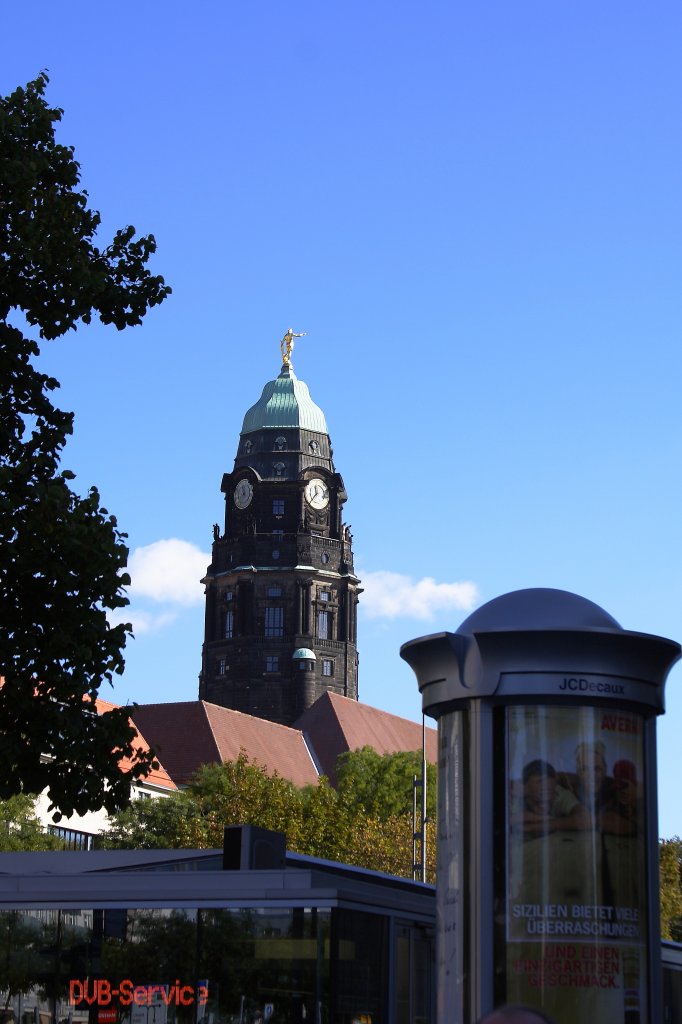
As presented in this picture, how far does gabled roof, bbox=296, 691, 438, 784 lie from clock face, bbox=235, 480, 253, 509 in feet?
66.9

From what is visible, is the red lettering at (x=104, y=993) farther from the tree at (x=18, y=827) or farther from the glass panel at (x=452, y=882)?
the tree at (x=18, y=827)

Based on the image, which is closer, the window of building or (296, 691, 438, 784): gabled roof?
(296, 691, 438, 784): gabled roof

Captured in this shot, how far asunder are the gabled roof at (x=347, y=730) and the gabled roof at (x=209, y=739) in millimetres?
3277

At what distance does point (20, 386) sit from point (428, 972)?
25.7ft

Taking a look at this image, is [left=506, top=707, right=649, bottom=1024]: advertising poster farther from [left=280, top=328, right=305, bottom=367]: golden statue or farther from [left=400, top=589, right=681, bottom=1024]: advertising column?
[left=280, top=328, right=305, bottom=367]: golden statue

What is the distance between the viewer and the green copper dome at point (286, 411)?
14562cm

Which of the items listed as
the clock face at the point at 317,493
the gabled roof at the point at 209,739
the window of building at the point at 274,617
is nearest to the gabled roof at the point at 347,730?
the gabled roof at the point at 209,739

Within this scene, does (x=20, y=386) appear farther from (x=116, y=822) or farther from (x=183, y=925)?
(x=116, y=822)

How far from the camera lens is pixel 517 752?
12.1 metres

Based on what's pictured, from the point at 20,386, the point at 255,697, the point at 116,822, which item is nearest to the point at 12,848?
the point at 116,822

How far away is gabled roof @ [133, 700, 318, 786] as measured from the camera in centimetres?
10900

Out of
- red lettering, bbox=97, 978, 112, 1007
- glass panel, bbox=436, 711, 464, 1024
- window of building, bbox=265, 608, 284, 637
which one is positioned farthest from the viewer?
window of building, bbox=265, 608, 284, 637

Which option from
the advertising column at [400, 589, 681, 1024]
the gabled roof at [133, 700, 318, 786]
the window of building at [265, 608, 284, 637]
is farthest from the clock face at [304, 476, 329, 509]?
the advertising column at [400, 589, 681, 1024]

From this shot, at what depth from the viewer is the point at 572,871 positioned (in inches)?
470
